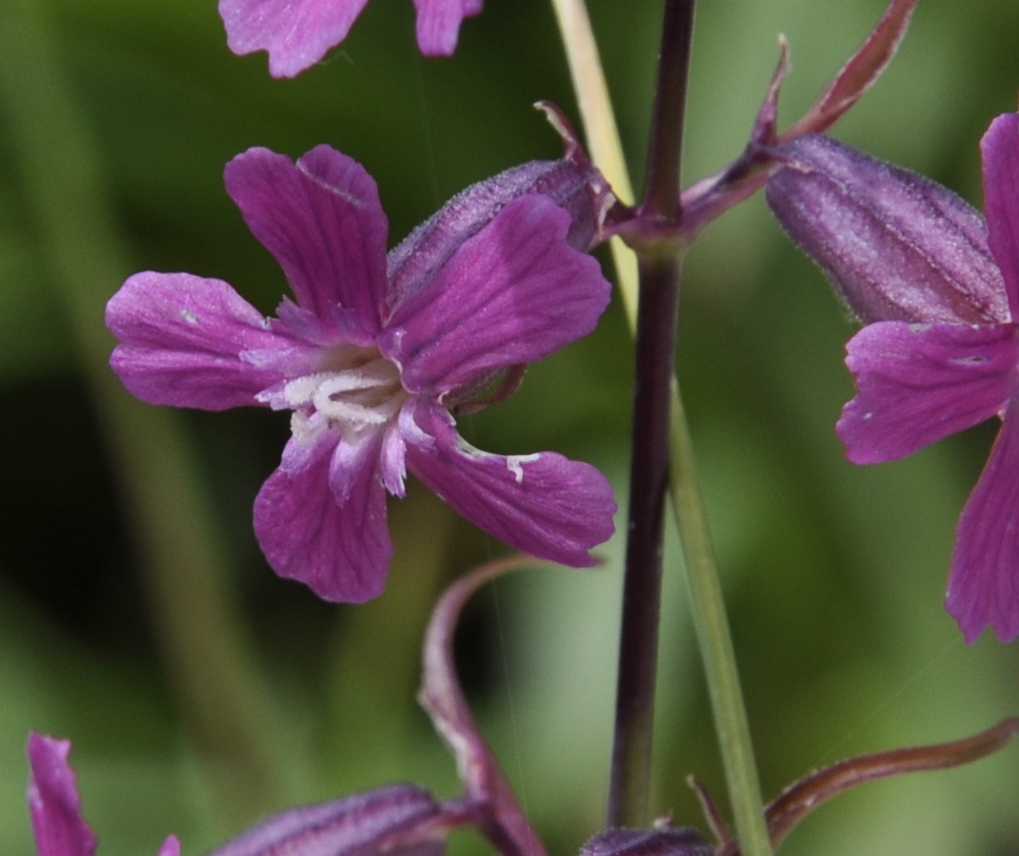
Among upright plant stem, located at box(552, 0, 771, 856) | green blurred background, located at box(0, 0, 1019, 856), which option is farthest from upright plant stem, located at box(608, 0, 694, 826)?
green blurred background, located at box(0, 0, 1019, 856)

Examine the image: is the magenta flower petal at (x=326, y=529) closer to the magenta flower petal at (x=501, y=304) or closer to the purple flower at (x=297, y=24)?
the magenta flower petal at (x=501, y=304)

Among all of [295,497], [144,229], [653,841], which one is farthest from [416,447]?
[144,229]

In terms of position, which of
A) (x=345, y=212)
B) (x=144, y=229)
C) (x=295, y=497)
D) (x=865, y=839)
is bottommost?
(x=865, y=839)

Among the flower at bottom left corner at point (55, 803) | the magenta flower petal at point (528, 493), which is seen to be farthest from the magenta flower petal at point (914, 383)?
the flower at bottom left corner at point (55, 803)

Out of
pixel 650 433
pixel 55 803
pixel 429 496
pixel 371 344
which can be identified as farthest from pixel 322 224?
pixel 429 496

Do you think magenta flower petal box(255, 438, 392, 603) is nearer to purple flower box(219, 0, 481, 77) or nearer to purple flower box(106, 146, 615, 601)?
purple flower box(106, 146, 615, 601)

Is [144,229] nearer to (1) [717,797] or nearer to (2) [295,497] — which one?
(1) [717,797]
